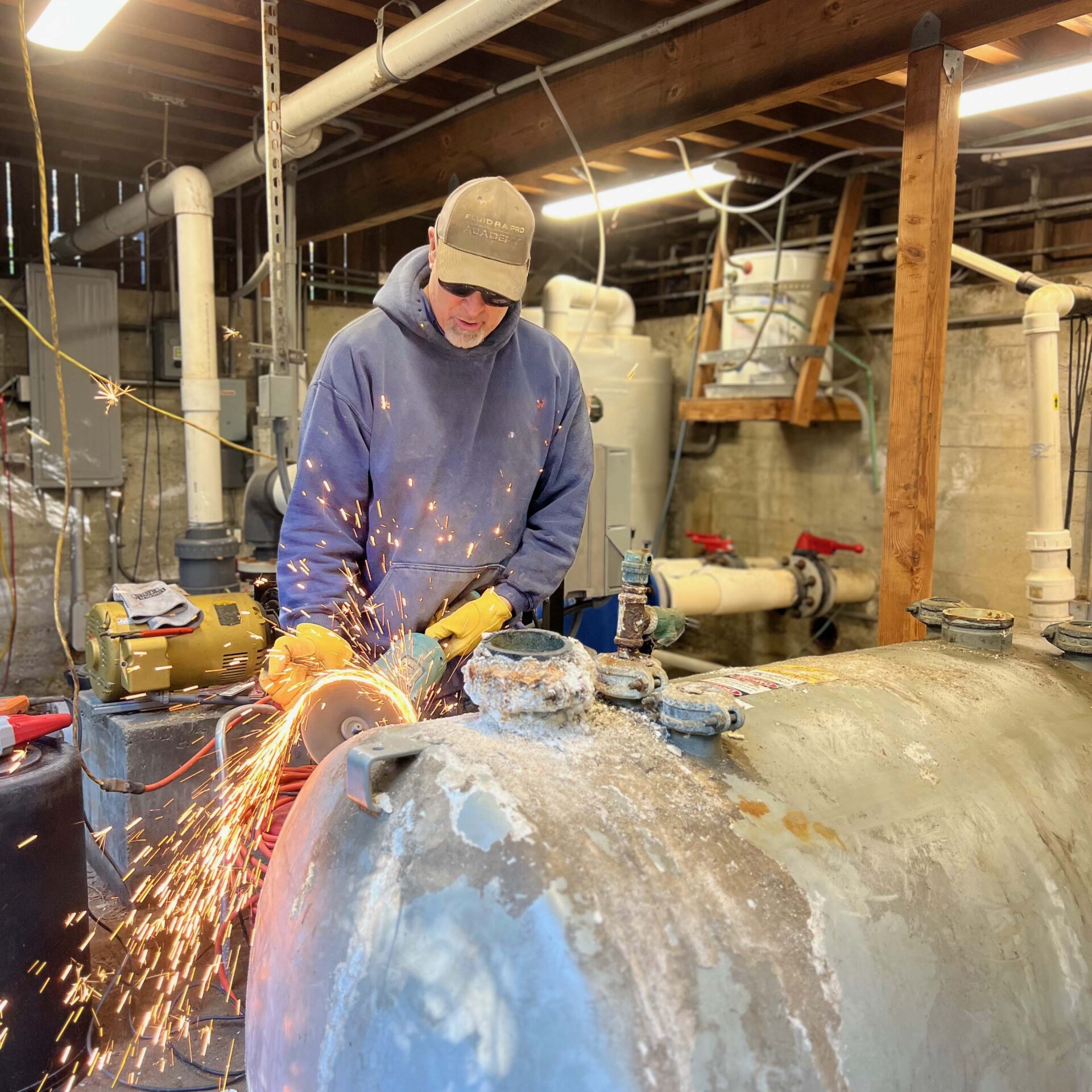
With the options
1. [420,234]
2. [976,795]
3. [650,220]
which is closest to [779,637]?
[650,220]

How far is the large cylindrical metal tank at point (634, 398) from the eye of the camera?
5.55 m

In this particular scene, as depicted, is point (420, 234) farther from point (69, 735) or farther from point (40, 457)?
point (69, 735)

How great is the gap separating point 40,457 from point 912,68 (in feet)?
16.3

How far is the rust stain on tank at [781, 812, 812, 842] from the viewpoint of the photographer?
1116 mm

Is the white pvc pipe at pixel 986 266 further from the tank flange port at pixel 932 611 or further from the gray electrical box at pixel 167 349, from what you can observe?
the gray electrical box at pixel 167 349

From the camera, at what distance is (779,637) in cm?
570

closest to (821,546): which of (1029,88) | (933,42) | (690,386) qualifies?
(690,386)

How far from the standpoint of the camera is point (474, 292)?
6.35 ft

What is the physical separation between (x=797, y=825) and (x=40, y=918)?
6.05ft

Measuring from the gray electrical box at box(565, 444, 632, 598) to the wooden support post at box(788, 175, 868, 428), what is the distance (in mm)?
1059

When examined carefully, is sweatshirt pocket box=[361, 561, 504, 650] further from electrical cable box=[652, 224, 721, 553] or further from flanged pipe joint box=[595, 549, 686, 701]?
electrical cable box=[652, 224, 721, 553]

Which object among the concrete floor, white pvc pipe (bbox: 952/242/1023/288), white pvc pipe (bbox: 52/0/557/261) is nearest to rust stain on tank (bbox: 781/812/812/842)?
the concrete floor

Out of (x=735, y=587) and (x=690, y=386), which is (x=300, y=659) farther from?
(x=690, y=386)

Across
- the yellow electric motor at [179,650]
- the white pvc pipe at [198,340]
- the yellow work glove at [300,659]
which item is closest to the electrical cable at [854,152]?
the white pvc pipe at [198,340]
